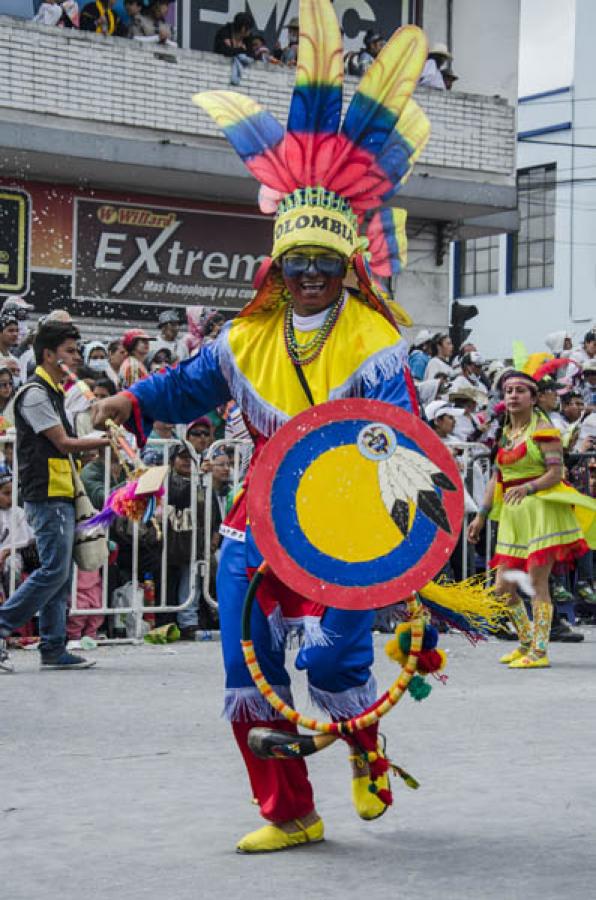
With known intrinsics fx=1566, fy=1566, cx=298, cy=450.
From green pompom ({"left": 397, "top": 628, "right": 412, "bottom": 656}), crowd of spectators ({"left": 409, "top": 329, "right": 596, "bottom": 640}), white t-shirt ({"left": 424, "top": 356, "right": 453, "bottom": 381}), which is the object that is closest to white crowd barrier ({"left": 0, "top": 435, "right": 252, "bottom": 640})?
crowd of spectators ({"left": 409, "top": 329, "right": 596, "bottom": 640})

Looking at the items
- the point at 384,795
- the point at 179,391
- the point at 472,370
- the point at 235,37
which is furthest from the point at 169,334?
the point at 384,795

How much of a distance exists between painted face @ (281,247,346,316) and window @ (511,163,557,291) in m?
26.5

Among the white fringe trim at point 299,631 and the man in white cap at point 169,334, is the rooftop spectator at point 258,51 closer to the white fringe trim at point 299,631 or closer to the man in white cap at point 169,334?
the man in white cap at point 169,334

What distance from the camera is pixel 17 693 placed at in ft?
27.0

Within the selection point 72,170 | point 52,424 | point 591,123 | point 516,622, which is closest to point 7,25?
point 72,170

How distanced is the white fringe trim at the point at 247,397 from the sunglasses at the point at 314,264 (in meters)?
0.34

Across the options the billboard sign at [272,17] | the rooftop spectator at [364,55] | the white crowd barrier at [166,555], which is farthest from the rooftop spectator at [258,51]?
the white crowd barrier at [166,555]

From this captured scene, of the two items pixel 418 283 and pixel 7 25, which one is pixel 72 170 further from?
pixel 418 283

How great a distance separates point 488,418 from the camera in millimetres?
13766

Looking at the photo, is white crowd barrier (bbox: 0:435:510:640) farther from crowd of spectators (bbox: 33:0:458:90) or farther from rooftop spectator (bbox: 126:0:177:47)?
rooftop spectator (bbox: 126:0:177:47)

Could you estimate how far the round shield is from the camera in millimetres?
4535

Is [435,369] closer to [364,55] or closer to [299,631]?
[364,55]

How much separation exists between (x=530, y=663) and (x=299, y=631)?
4.93m

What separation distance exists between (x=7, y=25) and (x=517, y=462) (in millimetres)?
9023
